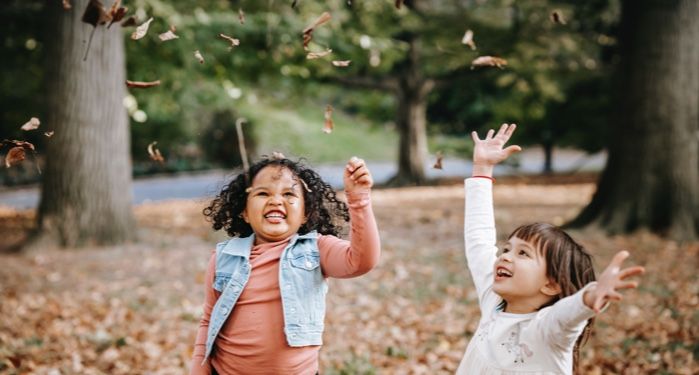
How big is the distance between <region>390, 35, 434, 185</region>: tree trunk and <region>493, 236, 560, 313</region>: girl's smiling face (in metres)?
16.7

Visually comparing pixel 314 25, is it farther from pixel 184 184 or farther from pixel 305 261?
pixel 184 184

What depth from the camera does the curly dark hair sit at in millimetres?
2672

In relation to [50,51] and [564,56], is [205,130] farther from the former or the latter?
[50,51]

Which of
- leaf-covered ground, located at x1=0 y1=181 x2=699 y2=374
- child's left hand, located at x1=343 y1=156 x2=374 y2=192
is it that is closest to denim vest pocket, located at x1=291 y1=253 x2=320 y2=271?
child's left hand, located at x1=343 y1=156 x2=374 y2=192

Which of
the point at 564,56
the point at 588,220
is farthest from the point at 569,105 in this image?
the point at 588,220

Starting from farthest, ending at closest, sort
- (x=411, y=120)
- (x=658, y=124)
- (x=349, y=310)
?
(x=411, y=120) → (x=658, y=124) → (x=349, y=310)

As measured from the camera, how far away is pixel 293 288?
8.09 feet

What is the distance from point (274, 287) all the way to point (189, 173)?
2323 centimetres

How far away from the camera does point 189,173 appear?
82.0ft

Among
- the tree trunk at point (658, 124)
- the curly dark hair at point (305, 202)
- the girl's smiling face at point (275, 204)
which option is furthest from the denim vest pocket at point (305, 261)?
the tree trunk at point (658, 124)

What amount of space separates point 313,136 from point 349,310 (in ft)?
90.4

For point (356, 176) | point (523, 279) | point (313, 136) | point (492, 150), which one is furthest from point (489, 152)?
point (313, 136)

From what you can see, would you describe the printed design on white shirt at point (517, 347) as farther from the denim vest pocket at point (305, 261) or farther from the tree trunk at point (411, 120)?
the tree trunk at point (411, 120)

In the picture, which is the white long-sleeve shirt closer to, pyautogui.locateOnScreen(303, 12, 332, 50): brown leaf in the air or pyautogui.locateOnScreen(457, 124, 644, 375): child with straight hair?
pyautogui.locateOnScreen(457, 124, 644, 375): child with straight hair
